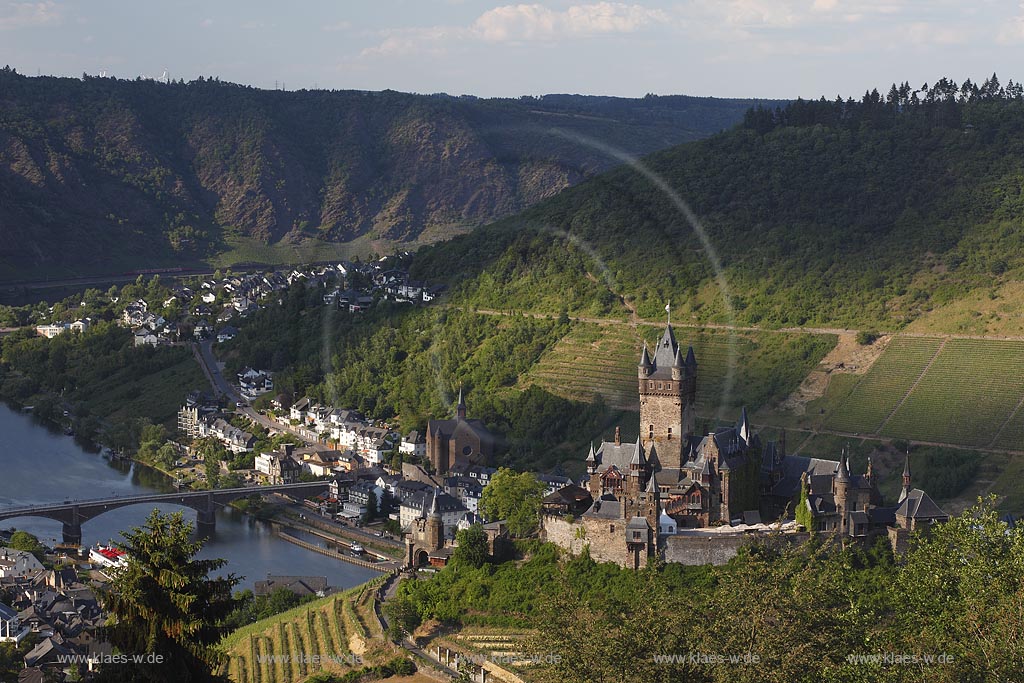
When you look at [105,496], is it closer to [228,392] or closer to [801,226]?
[228,392]

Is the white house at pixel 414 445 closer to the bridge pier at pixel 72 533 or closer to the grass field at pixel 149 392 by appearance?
the bridge pier at pixel 72 533

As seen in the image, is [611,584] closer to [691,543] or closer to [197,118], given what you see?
[691,543]

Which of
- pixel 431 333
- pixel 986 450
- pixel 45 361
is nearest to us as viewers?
pixel 986 450

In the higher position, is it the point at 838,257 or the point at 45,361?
the point at 838,257

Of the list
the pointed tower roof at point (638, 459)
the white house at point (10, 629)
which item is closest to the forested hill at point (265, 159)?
the white house at point (10, 629)

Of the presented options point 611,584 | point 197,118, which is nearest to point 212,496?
point 611,584
